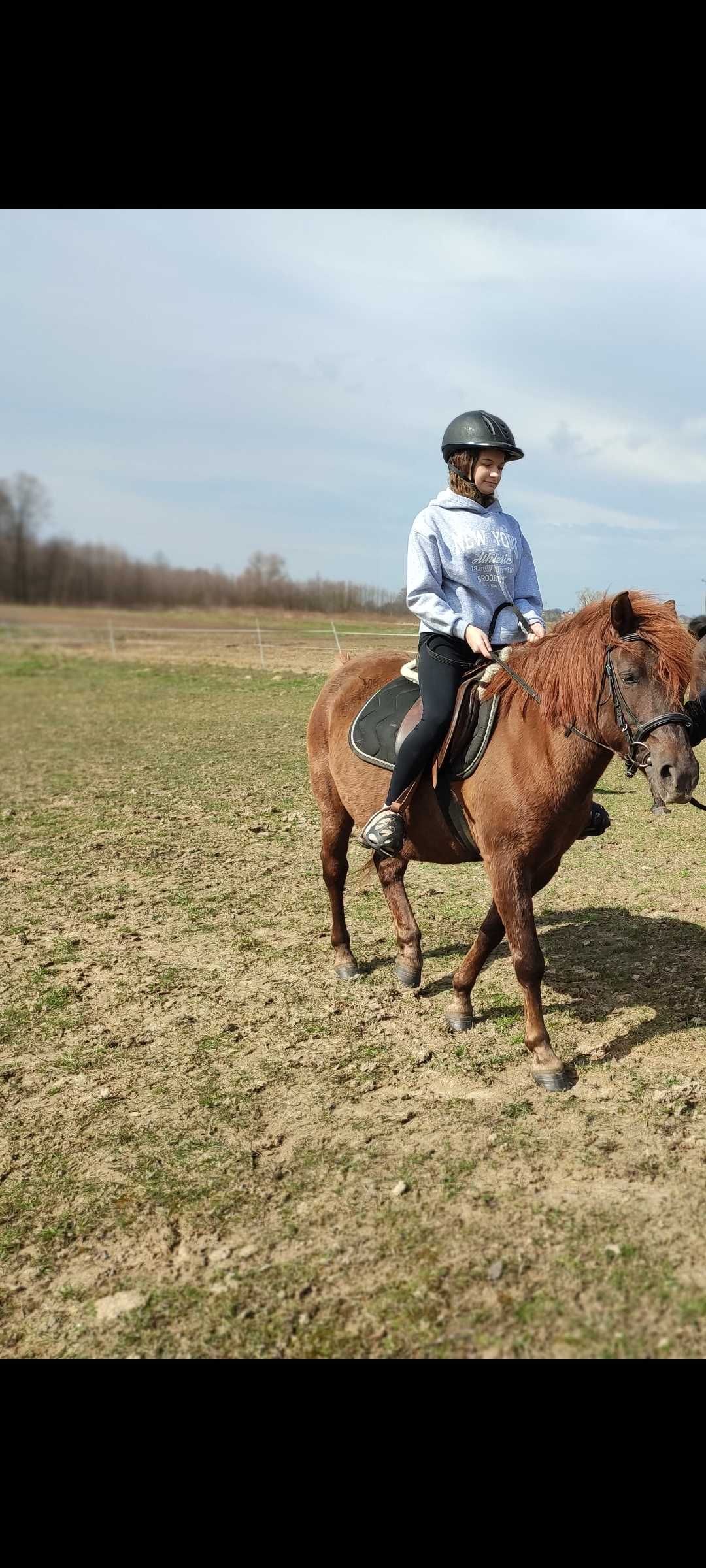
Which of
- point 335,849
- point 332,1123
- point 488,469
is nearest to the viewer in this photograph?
point 332,1123

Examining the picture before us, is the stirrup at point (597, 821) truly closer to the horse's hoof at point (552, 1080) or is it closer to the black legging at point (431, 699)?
the black legging at point (431, 699)

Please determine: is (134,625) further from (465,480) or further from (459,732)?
(465,480)

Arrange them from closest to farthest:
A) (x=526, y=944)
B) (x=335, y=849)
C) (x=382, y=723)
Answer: (x=526, y=944) < (x=382, y=723) < (x=335, y=849)

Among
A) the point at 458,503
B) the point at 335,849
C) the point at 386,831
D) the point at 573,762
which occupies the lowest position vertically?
the point at 335,849

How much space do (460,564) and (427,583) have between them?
0.18m

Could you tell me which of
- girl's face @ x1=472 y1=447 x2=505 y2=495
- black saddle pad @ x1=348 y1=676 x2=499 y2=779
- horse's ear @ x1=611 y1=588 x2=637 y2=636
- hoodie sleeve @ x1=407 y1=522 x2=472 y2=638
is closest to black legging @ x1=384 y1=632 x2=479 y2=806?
hoodie sleeve @ x1=407 y1=522 x2=472 y2=638

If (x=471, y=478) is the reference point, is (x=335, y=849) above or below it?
below

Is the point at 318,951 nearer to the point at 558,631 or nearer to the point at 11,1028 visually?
the point at 11,1028

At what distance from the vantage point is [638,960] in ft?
17.9

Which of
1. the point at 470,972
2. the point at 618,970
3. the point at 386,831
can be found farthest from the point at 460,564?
the point at 618,970

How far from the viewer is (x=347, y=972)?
539cm

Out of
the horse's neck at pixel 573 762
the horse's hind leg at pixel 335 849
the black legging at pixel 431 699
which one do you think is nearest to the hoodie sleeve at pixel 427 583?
the black legging at pixel 431 699

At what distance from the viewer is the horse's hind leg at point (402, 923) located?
5230 millimetres

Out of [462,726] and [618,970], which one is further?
[618,970]
